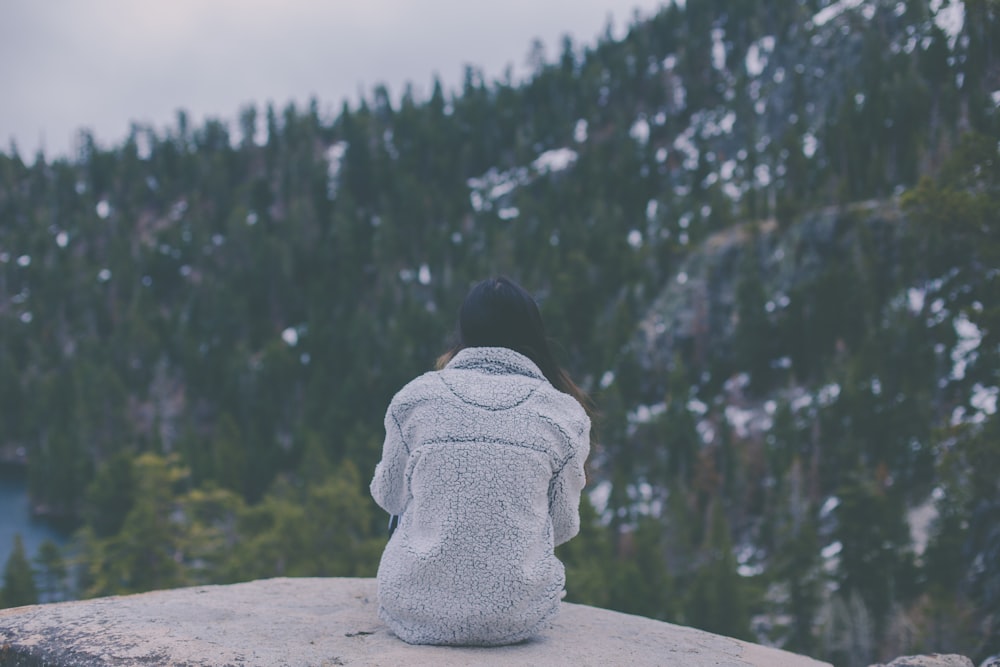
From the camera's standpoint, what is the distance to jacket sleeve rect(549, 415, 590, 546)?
3.90 m

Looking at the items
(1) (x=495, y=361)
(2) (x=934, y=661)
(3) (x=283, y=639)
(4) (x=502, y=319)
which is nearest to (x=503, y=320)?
(4) (x=502, y=319)

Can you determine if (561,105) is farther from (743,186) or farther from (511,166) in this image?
→ (743,186)

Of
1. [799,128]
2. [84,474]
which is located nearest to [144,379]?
[84,474]

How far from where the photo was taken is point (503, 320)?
13.2ft

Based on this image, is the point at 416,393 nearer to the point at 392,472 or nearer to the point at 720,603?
the point at 392,472

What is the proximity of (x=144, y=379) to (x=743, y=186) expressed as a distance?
44987 mm

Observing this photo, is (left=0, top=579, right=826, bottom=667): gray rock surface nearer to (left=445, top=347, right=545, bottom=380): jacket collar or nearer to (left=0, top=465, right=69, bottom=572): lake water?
(left=445, top=347, right=545, bottom=380): jacket collar

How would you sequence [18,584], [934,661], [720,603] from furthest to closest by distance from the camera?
Result: [18,584]
[720,603]
[934,661]

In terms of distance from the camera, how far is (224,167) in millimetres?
88125

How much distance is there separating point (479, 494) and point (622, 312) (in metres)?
50.0

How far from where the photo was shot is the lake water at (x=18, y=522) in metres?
45.7

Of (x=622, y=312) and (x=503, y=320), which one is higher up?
(x=622, y=312)

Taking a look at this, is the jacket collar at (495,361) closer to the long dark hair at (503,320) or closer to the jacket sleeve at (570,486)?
the long dark hair at (503,320)

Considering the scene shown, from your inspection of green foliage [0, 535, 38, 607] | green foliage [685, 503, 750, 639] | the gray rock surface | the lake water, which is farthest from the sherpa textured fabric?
the lake water
